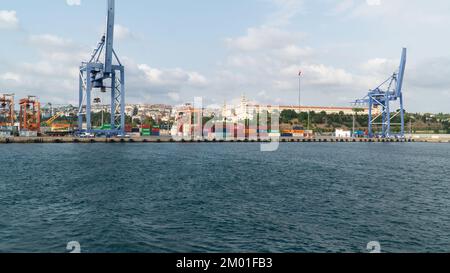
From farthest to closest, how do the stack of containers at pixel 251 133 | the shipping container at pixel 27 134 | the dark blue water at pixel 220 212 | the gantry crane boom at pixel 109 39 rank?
the stack of containers at pixel 251 133
the shipping container at pixel 27 134
the gantry crane boom at pixel 109 39
the dark blue water at pixel 220 212

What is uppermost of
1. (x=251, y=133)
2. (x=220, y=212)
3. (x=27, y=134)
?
(x=251, y=133)

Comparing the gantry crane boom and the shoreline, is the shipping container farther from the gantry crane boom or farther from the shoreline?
the gantry crane boom

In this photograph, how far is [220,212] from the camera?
50.4 feet

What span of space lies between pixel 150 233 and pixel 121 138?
57.0 m

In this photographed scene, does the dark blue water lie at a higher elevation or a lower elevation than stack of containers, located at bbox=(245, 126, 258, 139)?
lower

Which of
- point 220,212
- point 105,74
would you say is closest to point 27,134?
point 105,74

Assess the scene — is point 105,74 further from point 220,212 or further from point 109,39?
point 220,212

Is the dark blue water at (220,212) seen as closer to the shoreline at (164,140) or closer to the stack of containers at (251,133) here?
the shoreline at (164,140)

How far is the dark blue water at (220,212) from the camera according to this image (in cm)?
1145

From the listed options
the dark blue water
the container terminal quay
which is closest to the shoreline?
the container terminal quay

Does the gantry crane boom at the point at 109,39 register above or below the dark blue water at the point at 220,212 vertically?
above

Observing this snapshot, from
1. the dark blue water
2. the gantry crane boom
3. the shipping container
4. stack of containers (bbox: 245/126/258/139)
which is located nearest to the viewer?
the dark blue water

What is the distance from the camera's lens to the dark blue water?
37.6ft

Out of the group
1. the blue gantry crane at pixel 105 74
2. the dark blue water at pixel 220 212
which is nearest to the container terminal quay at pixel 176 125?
the blue gantry crane at pixel 105 74
